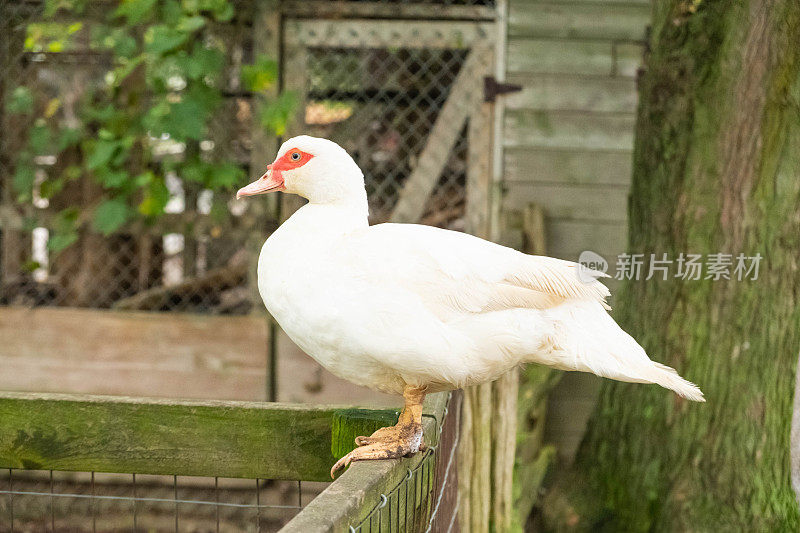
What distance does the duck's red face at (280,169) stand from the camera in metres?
1.76

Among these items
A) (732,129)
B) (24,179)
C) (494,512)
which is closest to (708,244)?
(732,129)

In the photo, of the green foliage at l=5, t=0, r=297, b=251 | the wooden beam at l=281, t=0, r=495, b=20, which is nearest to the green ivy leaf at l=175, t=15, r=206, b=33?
the green foliage at l=5, t=0, r=297, b=251

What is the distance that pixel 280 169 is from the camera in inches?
70.3

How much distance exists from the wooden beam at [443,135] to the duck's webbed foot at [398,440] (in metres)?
2.58

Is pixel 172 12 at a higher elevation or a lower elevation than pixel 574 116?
higher

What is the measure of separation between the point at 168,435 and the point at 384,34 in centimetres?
281

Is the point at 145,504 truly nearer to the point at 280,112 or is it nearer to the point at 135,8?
the point at 280,112

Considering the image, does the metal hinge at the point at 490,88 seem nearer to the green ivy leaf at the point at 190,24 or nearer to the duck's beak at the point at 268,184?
the green ivy leaf at the point at 190,24

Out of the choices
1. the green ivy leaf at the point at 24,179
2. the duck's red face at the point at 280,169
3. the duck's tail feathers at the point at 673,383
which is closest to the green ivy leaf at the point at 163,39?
the green ivy leaf at the point at 24,179

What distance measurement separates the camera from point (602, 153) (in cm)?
441

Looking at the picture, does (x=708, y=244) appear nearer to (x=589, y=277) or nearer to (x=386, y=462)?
(x=589, y=277)

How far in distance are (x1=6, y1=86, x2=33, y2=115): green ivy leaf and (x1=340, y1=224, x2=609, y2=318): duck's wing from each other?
3421 millimetres

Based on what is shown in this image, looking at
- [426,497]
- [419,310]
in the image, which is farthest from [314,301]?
[426,497]

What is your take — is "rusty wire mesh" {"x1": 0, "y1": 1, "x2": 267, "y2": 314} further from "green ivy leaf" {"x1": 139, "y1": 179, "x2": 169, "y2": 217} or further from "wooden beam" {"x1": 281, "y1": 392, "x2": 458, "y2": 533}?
"wooden beam" {"x1": 281, "y1": 392, "x2": 458, "y2": 533}
